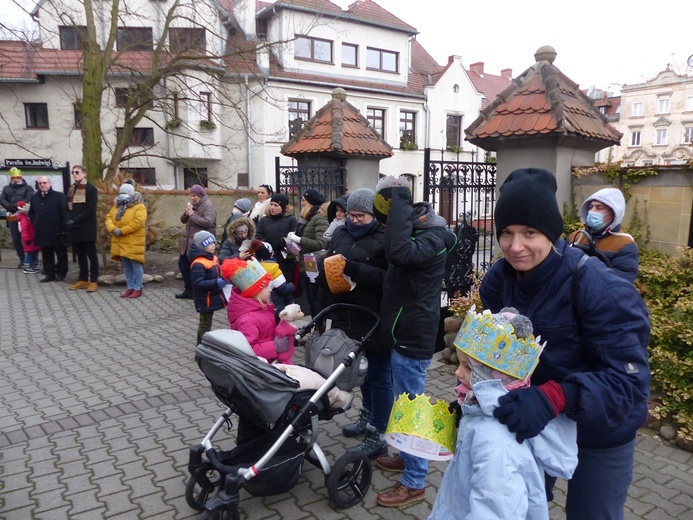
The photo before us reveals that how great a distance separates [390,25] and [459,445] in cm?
2910

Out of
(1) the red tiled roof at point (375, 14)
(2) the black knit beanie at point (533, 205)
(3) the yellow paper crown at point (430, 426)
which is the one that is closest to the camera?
(2) the black knit beanie at point (533, 205)

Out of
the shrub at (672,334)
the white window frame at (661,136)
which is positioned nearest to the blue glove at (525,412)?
the shrub at (672,334)

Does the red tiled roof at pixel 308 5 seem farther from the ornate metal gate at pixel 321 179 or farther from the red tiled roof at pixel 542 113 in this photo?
the red tiled roof at pixel 542 113

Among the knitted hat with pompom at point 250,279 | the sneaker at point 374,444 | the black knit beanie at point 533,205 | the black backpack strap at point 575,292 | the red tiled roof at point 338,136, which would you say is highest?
the red tiled roof at point 338,136

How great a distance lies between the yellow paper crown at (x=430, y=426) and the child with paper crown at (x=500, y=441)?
0.44 feet

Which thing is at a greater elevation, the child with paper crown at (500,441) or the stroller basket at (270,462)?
the child with paper crown at (500,441)

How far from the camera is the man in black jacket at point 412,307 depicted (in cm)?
311

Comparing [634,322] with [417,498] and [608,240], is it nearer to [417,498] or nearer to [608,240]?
[417,498]

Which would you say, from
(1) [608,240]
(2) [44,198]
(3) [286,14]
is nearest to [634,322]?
(1) [608,240]

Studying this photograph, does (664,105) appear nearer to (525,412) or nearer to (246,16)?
(246,16)

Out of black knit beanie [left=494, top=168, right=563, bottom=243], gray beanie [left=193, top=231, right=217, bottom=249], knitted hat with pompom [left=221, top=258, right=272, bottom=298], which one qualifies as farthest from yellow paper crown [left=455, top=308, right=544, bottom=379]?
gray beanie [left=193, top=231, right=217, bottom=249]

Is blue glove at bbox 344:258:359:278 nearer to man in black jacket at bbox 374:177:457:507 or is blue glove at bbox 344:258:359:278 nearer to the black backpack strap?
man in black jacket at bbox 374:177:457:507

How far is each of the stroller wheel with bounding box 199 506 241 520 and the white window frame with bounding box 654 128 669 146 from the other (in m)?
54.6

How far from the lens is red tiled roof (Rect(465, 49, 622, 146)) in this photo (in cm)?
527
